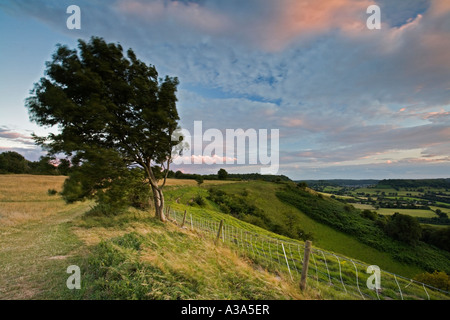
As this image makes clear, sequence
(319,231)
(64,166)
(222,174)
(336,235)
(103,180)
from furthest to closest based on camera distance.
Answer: (222,174) < (319,231) < (336,235) < (103,180) < (64,166)

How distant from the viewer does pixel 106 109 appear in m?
10.2

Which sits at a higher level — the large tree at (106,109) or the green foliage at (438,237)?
the large tree at (106,109)

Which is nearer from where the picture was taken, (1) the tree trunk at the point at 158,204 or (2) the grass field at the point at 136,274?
(2) the grass field at the point at 136,274

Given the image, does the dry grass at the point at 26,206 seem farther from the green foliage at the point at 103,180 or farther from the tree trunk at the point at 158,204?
the tree trunk at the point at 158,204

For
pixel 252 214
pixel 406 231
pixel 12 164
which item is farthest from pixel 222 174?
pixel 12 164

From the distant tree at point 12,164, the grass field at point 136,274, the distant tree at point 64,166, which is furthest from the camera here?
the distant tree at point 12,164

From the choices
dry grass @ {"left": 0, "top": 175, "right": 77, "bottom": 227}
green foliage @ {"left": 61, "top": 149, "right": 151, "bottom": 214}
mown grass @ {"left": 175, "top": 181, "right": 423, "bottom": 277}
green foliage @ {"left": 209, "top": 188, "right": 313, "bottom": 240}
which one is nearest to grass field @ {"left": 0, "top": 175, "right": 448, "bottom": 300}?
green foliage @ {"left": 61, "top": 149, "right": 151, "bottom": 214}

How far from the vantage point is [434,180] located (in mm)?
175625

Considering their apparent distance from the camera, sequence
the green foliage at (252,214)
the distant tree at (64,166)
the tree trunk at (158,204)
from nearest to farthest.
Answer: the distant tree at (64,166) → the tree trunk at (158,204) → the green foliage at (252,214)

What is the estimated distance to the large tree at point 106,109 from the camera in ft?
31.4

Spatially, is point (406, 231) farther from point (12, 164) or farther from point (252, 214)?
point (12, 164)

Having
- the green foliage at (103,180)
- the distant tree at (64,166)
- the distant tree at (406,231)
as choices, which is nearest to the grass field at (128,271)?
the green foliage at (103,180)
